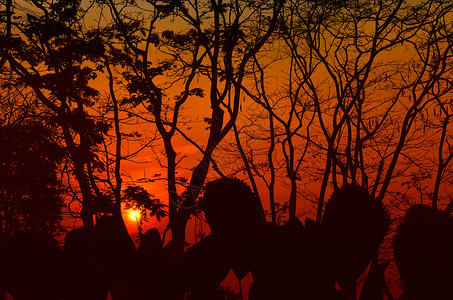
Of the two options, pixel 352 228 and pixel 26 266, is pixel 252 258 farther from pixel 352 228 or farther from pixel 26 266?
pixel 26 266

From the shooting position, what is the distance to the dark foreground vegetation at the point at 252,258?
3.11 ft

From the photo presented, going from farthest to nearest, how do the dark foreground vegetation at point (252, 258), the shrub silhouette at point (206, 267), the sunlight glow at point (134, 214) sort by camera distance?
the sunlight glow at point (134, 214)
the shrub silhouette at point (206, 267)
the dark foreground vegetation at point (252, 258)

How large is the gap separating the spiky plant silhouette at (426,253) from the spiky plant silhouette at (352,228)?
84 millimetres

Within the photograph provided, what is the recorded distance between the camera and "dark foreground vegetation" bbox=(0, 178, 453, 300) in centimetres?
95

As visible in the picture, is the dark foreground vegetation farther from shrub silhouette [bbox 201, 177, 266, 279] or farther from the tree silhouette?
the tree silhouette

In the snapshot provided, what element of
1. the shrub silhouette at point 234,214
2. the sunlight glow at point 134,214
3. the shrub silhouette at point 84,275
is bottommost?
the shrub silhouette at point 84,275

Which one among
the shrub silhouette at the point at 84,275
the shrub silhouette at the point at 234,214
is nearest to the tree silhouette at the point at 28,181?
the shrub silhouette at the point at 84,275

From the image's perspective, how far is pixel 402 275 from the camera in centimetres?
104

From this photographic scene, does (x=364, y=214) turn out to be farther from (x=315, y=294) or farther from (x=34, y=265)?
(x=34, y=265)

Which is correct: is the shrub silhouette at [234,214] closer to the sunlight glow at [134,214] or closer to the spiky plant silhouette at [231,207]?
the spiky plant silhouette at [231,207]

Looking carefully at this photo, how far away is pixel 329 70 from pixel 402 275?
1145 centimetres

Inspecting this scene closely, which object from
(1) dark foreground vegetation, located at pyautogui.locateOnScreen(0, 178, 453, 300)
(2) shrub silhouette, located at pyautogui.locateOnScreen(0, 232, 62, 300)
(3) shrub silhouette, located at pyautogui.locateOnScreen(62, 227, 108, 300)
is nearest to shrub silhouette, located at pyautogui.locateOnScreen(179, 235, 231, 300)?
(1) dark foreground vegetation, located at pyautogui.locateOnScreen(0, 178, 453, 300)

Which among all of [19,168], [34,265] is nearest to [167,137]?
[19,168]

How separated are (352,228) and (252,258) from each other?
0.74ft
